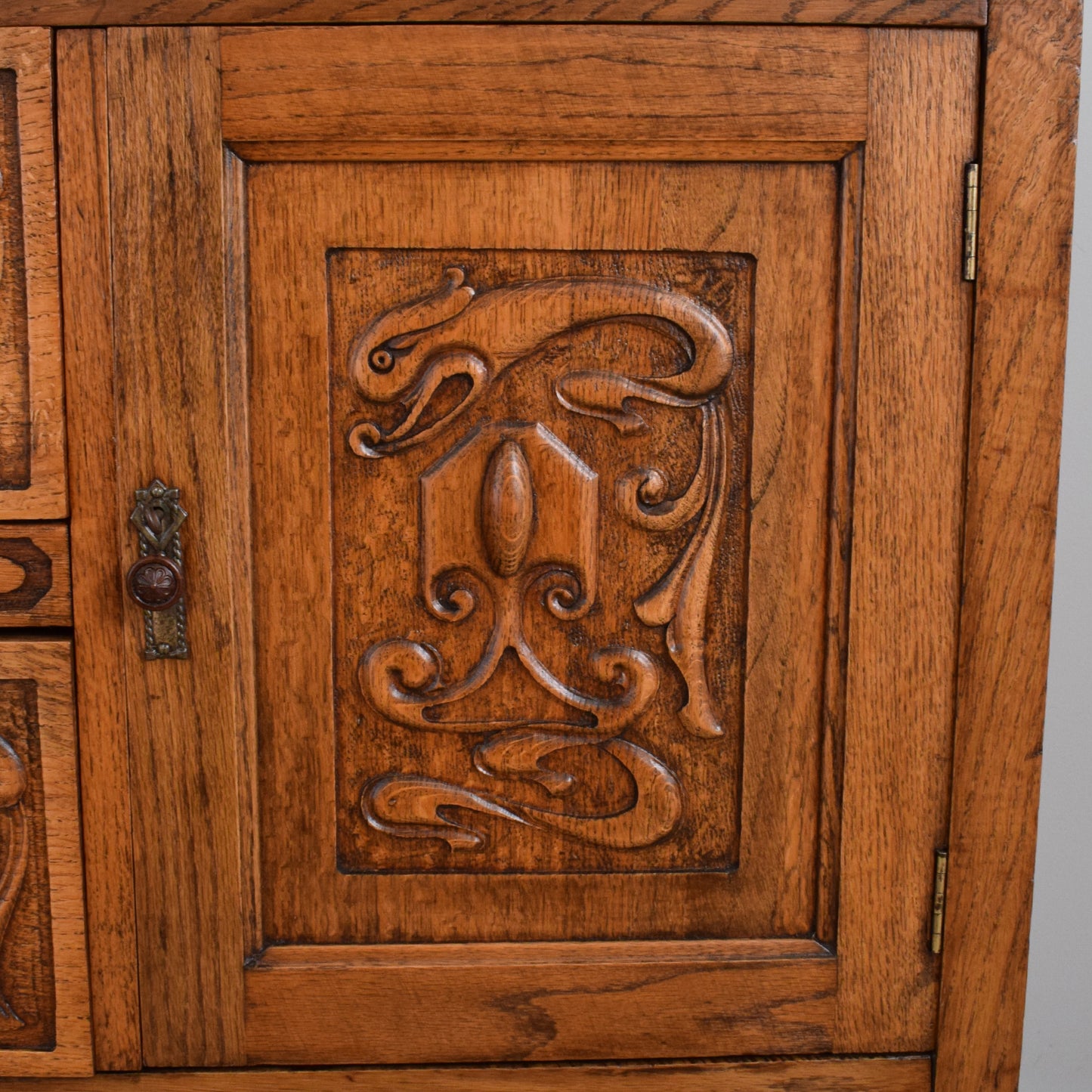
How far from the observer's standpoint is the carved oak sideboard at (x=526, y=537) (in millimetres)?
640

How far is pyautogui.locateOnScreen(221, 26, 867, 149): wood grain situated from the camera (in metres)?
0.63

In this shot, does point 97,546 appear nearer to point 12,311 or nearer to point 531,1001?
point 12,311

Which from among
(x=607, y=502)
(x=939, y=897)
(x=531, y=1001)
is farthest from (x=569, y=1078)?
(x=607, y=502)

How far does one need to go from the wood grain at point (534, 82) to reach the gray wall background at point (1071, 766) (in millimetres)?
508

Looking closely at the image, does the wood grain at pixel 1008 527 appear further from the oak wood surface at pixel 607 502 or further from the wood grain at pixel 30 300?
the wood grain at pixel 30 300

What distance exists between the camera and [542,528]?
677 millimetres

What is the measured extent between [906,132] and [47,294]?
0.52 metres

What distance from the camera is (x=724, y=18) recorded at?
0.64 meters

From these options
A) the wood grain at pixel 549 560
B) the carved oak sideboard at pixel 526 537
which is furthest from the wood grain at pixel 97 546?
the wood grain at pixel 549 560

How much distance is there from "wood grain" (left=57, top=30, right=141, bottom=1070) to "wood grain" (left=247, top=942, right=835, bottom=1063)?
92mm

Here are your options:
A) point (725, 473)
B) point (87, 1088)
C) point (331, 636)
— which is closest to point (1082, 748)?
point (725, 473)

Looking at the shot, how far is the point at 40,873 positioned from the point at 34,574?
19 centimetres

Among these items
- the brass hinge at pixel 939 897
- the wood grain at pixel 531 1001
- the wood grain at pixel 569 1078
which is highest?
the brass hinge at pixel 939 897

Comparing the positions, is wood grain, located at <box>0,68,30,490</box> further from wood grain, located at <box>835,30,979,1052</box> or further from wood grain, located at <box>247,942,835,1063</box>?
wood grain, located at <box>835,30,979,1052</box>
